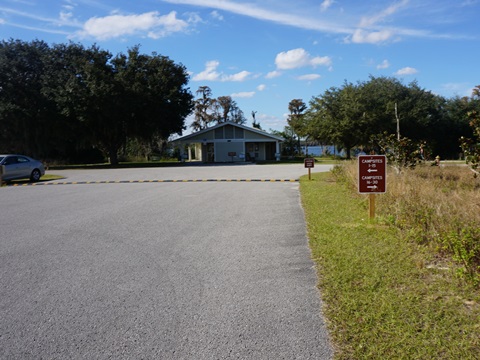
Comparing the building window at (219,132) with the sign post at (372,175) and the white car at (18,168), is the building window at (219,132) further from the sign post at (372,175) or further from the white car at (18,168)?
the sign post at (372,175)

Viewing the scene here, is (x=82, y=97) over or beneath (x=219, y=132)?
over

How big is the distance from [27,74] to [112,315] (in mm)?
42940

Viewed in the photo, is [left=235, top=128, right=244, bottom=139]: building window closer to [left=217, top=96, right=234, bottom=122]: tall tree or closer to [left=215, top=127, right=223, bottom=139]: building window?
[left=215, top=127, right=223, bottom=139]: building window

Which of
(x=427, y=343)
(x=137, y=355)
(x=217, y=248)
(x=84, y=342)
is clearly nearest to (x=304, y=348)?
(x=427, y=343)

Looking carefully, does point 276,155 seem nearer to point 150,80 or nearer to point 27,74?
point 150,80

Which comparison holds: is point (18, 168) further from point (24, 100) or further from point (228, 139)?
point (228, 139)

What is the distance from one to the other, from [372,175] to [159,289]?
187 inches

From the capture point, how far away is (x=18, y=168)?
21562mm

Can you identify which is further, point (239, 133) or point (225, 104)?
point (225, 104)

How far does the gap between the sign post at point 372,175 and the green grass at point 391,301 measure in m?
1.04

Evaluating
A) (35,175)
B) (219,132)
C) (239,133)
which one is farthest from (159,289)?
(219,132)

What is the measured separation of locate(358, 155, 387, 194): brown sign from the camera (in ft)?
25.7

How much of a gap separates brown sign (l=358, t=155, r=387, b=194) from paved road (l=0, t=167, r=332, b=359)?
145 centimetres

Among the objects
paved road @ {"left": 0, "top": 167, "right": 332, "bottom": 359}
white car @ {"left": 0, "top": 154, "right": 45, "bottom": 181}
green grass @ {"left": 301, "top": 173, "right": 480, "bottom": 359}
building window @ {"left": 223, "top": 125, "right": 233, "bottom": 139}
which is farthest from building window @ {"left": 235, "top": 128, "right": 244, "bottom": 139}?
green grass @ {"left": 301, "top": 173, "right": 480, "bottom": 359}
